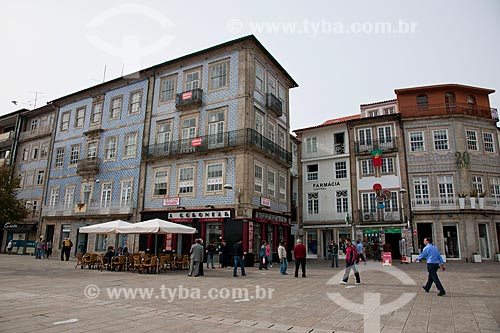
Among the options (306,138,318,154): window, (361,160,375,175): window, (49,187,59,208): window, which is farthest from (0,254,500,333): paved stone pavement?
(306,138,318,154): window

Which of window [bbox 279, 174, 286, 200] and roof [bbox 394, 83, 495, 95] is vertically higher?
roof [bbox 394, 83, 495, 95]

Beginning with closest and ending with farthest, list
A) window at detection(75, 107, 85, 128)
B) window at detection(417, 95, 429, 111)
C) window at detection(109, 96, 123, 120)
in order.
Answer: window at detection(109, 96, 123, 120) → window at detection(417, 95, 429, 111) → window at detection(75, 107, 85, 128)

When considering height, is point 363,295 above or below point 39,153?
below

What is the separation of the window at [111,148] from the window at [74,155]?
3607mm

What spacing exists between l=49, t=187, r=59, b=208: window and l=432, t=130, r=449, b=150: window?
3161cm

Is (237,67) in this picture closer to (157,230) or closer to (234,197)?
(234,197)

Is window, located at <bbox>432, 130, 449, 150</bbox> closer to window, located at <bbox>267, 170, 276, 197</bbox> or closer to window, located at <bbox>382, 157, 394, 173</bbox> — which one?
window, located at <bbox>382, 157, 394, 173</bbox>

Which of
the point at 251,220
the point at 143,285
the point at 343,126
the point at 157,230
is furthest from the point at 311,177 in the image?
the point at 143,285

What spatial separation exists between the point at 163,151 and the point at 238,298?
1693 centimetres

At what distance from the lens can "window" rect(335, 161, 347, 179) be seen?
30.9 meters

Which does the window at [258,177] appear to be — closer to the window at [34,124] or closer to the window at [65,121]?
the window at [65,121]

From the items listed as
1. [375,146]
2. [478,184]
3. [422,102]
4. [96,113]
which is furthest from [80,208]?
[478,184]

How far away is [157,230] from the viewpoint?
1579 cm

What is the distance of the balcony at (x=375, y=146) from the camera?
28.6 metres
